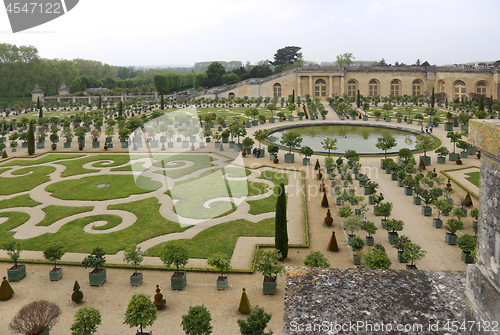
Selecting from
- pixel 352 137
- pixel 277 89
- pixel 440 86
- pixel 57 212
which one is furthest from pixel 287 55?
pixel 57 212

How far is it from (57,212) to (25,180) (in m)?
11.7

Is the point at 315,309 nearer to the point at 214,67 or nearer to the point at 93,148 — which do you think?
the point at 93,148

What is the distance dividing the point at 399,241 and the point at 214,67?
125511mm

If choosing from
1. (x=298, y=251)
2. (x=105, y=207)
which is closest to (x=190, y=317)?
(x=298, y=251)

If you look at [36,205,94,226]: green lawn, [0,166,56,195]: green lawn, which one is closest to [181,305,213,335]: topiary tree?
[36,205,94,226]: green lawn

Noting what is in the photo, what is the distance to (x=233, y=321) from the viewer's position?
699 inches

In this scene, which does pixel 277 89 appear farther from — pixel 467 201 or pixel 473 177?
pixel 467 201

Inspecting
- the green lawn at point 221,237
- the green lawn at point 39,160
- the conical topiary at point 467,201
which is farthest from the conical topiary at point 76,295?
the green lawn at point 39,160

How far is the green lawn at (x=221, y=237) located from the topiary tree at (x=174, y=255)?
275 cm

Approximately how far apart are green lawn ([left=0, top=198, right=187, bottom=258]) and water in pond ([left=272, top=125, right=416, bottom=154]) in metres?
27.8

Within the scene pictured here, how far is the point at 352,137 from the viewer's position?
6091 cm

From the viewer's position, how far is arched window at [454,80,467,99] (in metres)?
105

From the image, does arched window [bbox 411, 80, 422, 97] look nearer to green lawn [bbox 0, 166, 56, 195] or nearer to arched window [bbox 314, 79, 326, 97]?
arched window [bbox 314, 79, 326, 97]

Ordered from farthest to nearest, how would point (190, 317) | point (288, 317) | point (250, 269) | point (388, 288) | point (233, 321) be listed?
point (250, 269) < point (233, 321) < point (190, 317) < point (388, 288) < point (288, 317)
